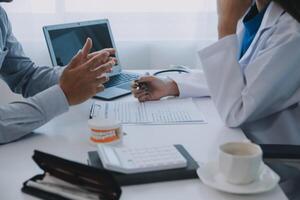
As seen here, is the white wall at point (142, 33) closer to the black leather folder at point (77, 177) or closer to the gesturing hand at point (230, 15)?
the gesturing hand at point (230, 15)

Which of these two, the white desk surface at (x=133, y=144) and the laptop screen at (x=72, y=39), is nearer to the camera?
the white desk surface at (x=133, y=144)

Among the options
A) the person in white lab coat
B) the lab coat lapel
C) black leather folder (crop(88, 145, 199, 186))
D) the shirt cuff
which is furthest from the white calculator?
the lab coat lapel

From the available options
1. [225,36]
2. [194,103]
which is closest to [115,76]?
[194,103]

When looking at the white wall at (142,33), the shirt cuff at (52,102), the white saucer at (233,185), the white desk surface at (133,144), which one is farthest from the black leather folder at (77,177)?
the white wall at (142,33)

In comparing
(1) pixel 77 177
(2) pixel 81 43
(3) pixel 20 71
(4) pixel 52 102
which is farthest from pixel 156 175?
A: (2) pixel 81 43

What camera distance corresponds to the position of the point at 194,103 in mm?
1416

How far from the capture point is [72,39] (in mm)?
1701

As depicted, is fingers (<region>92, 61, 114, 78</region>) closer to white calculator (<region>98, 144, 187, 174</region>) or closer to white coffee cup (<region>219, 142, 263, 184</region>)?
white calculator (<region>98, 144, 187, 174</region>)

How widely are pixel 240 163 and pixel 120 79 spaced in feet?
3.20

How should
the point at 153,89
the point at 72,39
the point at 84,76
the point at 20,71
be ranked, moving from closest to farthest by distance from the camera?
the point at 84,76 < the point at 153,89 < the point at 20,71 < the point at 72,39

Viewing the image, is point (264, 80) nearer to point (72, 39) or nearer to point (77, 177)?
point (77, 177)

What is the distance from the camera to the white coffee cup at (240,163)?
0.80 metres

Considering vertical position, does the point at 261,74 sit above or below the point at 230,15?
below

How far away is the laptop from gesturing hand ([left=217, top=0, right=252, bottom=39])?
0.42 metres
